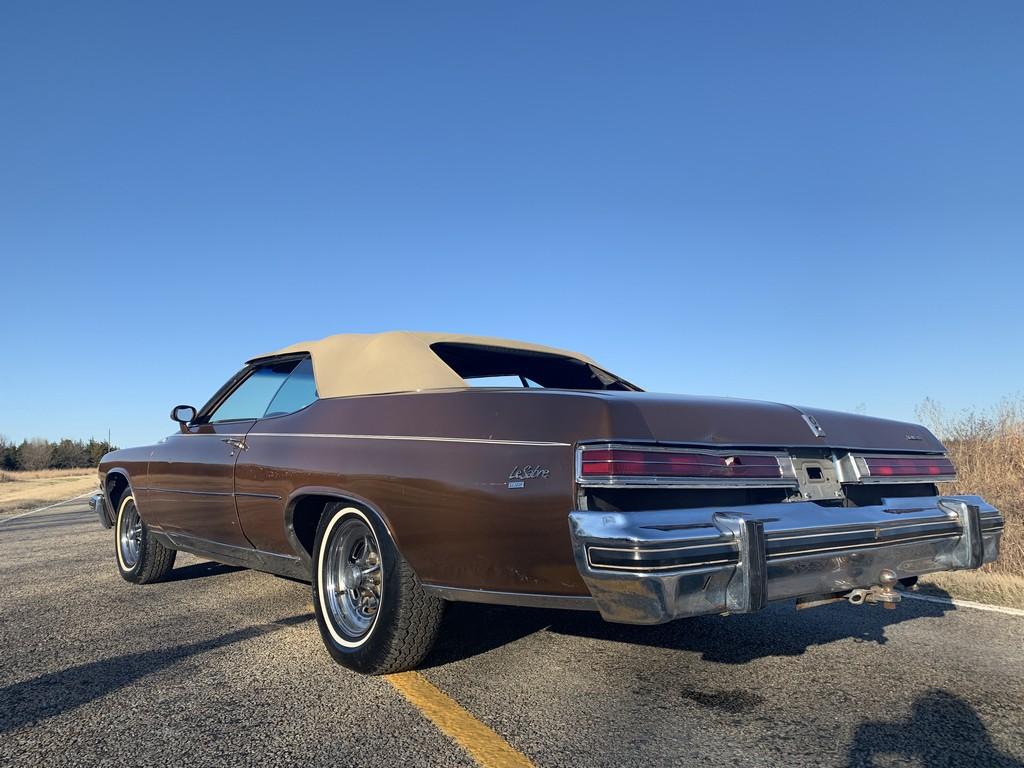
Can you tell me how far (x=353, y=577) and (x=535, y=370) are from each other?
1.83 m

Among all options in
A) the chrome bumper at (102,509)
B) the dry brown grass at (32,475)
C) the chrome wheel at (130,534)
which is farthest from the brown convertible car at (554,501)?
the dry brown grass at (32,475)

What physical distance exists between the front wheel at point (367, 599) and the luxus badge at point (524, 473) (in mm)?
663

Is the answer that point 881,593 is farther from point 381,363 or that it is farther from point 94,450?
point 94,450

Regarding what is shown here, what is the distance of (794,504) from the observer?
280 cm

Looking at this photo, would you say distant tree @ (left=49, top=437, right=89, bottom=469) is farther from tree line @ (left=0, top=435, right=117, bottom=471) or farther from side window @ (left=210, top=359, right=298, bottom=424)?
side window @ (left=210, top=359, right=298, bottom=424)

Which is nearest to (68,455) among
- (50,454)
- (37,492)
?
(50,454)

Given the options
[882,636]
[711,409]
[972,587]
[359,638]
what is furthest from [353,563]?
[972,587]

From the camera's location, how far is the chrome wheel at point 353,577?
3.33 m

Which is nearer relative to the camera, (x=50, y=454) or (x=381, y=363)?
(x=381, y=363)

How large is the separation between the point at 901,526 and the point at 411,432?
1999mm

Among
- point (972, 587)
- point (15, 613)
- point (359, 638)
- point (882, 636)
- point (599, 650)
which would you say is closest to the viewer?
point (359, 638)

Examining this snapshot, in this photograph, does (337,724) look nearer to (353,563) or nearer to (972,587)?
(353,563)

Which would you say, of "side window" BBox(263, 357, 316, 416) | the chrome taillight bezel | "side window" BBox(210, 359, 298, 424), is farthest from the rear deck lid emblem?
"side window" BBox(210, 359, 298, 424)

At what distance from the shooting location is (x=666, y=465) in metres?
2.55
